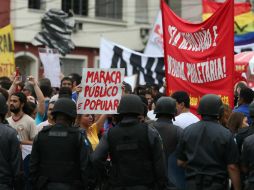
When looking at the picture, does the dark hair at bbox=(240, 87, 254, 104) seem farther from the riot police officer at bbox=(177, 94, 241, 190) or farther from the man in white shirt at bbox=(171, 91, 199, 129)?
the riot police officer at bbox=(177, 94, 241, 190)

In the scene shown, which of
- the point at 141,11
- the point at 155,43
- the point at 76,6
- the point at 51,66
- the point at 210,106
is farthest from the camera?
the point at 141,11

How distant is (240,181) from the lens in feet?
26.2

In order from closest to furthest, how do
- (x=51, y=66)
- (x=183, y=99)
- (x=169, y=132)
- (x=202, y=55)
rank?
(x=169, y=132)
(x=183, y=99)
(x=202, y=55)
(x=51, y=66)

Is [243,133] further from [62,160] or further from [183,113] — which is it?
[62,160]

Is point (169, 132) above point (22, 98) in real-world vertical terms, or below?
below

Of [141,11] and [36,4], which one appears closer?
[36,4]

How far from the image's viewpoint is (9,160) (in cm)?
808

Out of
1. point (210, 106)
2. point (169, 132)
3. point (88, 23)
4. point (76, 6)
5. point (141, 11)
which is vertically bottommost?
point (169, 132)

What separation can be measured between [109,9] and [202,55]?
905 inches

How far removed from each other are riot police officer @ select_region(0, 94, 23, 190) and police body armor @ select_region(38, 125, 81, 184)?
0.39 meters

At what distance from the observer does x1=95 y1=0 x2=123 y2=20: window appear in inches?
1318

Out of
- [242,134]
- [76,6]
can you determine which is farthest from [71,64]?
[242,134]

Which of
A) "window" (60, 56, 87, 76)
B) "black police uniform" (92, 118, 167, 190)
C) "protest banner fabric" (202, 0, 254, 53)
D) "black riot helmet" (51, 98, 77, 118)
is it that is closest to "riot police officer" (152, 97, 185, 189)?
"black police uniform" (92, 118, 167, 190)

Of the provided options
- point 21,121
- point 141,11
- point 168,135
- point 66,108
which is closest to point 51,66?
point 21,121
